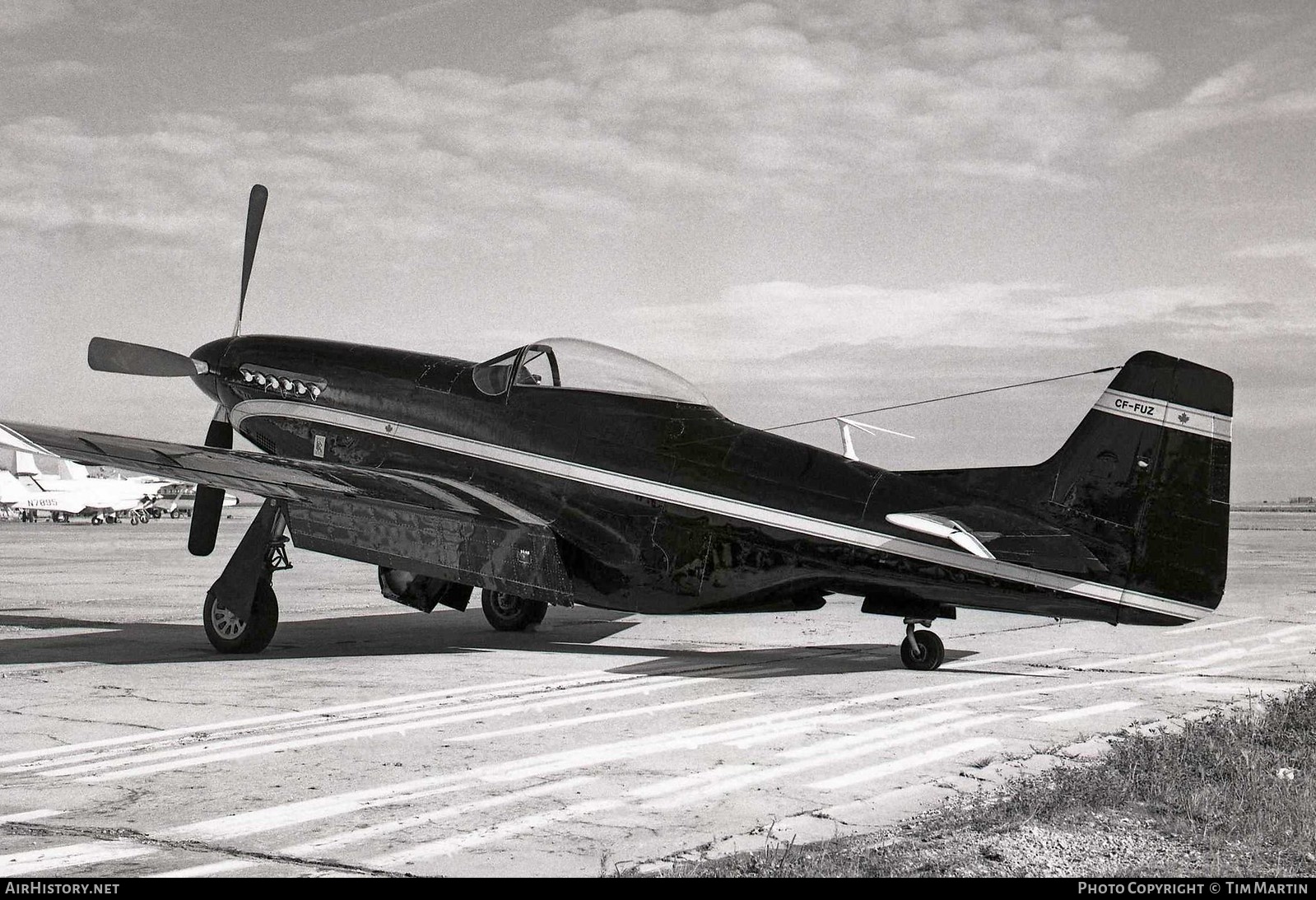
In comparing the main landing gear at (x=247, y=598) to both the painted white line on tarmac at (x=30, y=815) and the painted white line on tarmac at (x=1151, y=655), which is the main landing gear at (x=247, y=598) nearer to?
the painted white line on tarmac at (x=30, y=815)

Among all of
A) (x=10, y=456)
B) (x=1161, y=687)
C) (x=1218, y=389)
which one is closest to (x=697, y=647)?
(x=1161, y=687)

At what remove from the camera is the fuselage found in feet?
31.9

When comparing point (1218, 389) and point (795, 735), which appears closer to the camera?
point (795, 735)

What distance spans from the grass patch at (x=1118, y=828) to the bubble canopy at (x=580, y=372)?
229 inches

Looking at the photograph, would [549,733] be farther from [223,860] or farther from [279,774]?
[223,860]

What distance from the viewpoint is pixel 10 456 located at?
936 cm

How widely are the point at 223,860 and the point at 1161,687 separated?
24.9 feet

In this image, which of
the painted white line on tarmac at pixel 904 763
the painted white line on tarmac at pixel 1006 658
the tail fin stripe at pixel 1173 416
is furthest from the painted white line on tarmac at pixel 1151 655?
the painted white line on tarmac at pixel 904 763

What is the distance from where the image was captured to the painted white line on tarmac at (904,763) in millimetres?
6004

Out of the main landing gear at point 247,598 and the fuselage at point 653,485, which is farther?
the main landing gear at point 247,598

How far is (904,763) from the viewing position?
21.3 feet

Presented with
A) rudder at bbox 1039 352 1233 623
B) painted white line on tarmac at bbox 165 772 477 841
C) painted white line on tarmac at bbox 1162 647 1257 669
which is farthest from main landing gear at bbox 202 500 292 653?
painted white line on tarmac at bbox 1162 647 1257 669

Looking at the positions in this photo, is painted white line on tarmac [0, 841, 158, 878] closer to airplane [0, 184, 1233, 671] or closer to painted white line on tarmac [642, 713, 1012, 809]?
painted white line on tarmac [642, 713, 1012, 809]

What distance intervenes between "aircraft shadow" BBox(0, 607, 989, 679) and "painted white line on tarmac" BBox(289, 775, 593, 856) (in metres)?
4.45
